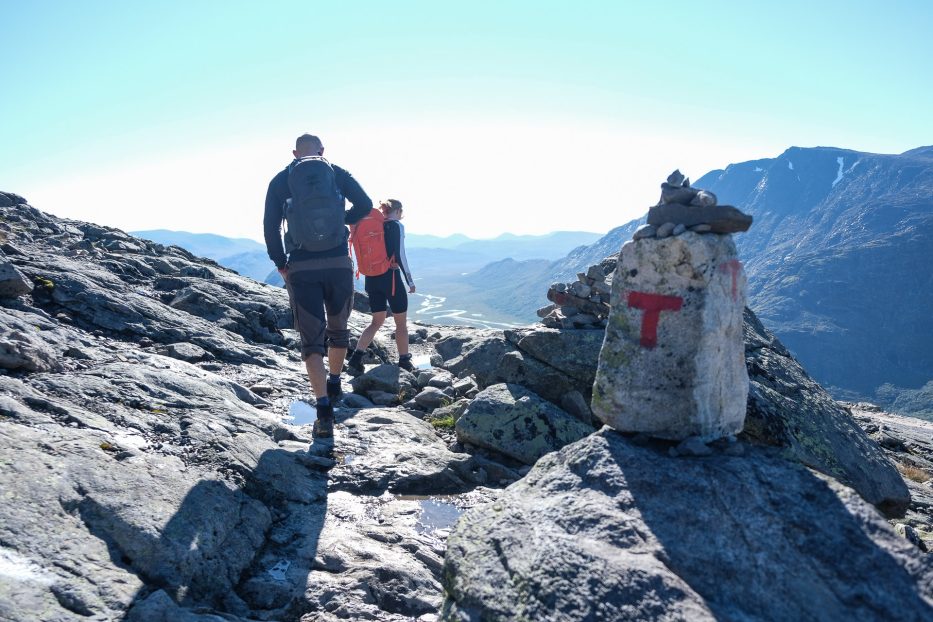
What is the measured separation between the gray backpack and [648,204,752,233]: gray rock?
16.3 feet

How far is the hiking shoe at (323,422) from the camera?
958 centimetres

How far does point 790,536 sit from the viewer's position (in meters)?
4.73

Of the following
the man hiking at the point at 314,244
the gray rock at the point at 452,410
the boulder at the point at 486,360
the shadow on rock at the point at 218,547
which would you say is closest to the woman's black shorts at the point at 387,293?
the boulder at the point at 486,360

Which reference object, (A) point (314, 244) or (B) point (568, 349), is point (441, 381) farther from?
(A) point (314, 244)

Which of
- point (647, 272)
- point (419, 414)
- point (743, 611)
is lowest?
point (419, 414)

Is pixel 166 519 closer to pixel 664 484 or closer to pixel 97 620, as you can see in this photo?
pixel 97 620

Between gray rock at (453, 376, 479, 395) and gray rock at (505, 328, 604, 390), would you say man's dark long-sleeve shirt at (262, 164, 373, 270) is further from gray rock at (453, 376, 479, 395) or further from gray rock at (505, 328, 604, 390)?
gray rock at (453, 376, 479, 395)

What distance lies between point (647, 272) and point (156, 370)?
7838 millimetres

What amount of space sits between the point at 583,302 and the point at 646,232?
6.52 m

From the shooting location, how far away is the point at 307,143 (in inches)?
376

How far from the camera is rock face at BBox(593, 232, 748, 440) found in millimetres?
6066

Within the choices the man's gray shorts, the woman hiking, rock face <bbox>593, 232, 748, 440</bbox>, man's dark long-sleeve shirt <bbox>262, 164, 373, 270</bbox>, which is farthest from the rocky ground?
man's dark long-sleeve shirt <bbox>262, 164, 373, 270</bbox>

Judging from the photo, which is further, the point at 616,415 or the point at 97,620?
the point at 616,415

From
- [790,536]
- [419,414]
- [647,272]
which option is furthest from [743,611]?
[419,414]
